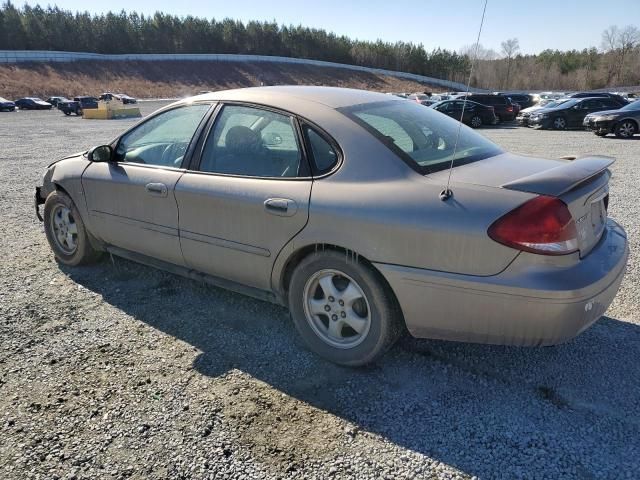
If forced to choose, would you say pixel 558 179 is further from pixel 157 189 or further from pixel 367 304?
pixel 157 189

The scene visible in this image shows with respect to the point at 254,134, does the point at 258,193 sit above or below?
below

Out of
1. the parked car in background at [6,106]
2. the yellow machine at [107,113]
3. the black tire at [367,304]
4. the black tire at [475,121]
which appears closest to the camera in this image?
the black tire at [367,304]

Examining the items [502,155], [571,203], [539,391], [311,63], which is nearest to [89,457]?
[539,391]

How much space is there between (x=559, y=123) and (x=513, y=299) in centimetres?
2206

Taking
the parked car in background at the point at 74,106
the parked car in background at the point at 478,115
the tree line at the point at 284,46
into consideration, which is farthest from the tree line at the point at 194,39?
the parked car in background at the point at 478,115

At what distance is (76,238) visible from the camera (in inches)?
181

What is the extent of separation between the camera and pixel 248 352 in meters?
3.24

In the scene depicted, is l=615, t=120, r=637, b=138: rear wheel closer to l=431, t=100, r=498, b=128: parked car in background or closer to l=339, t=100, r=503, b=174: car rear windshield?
l=431, t=100, r=498, b=128: parked car in background

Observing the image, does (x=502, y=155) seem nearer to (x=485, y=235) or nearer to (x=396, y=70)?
(x=485, y=235)

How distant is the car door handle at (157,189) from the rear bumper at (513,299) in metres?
1.76

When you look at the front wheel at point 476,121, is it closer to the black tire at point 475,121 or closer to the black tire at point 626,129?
the black tire at point 475,121

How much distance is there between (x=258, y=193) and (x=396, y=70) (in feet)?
311

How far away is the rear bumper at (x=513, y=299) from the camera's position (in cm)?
241

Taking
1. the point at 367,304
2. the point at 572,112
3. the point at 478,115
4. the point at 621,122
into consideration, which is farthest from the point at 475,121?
the point at 367,304
